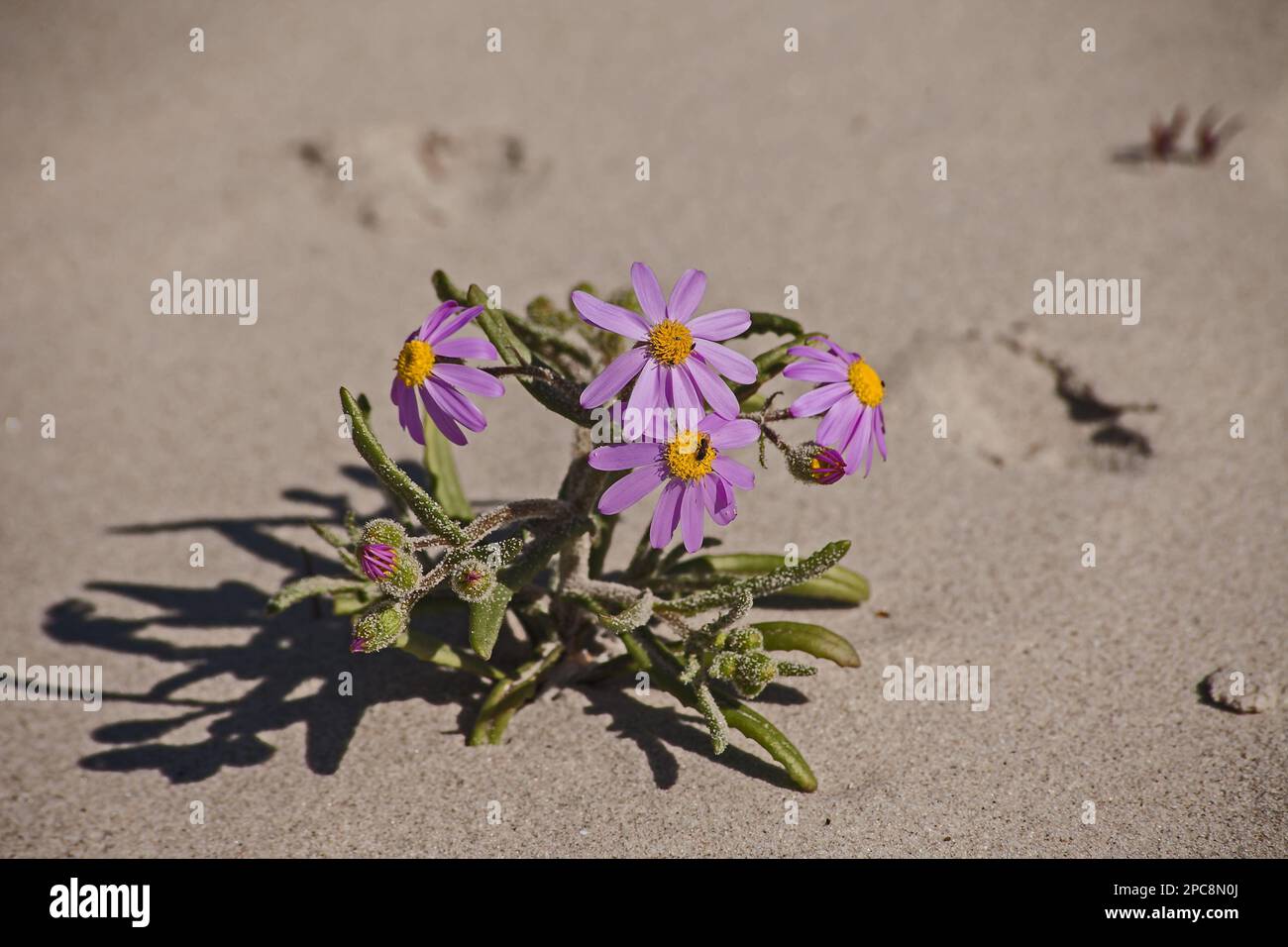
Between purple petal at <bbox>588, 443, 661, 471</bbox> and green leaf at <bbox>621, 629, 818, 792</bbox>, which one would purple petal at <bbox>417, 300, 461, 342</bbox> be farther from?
green leaf at <bbox>621, 629, 818, 792</bbox>

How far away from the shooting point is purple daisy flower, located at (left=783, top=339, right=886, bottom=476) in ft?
6.84

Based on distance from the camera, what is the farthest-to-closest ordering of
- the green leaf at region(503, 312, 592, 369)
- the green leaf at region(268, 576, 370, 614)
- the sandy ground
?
the green leaf at region(503, 312, 592, 369)
the sandy ground
the green leaf at region(268, 576, 370, 614)

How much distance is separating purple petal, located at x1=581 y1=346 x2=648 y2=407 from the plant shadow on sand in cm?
95

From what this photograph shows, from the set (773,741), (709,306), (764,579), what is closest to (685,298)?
(764,579)

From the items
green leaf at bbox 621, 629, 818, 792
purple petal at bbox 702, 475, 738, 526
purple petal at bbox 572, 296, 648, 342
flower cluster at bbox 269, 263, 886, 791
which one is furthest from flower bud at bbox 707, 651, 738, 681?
purple petal at bbox 572, 296, 648, 342

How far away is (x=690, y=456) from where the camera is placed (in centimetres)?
199

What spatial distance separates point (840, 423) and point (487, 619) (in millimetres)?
792

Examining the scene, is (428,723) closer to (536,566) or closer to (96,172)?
(536,566)

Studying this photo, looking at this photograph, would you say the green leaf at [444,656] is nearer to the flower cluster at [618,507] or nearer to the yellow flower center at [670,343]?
the flower cluster at [618,507]

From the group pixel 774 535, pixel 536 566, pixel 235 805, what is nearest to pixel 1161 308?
pixel 774 535

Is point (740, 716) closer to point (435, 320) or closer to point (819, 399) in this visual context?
point (819, 399)

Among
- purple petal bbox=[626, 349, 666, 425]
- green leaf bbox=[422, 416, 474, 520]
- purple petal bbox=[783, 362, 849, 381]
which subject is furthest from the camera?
green leaf bbox=[422, 416, 474, 520]

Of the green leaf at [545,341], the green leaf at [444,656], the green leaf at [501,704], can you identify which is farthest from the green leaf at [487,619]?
the green leaf at [545,341]

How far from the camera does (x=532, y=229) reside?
4.45m
